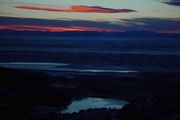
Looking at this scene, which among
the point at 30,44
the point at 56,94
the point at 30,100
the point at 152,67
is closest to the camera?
the point at 30,100

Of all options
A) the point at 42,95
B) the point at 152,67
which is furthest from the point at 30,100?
the point at 152,67

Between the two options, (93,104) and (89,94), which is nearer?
(93,104)

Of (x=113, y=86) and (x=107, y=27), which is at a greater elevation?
(x=107, y=27)

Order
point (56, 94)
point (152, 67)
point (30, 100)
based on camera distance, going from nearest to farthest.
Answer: point (30, 100)
point (56, 94)
point (152, 67)

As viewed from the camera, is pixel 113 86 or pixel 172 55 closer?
pixel 113 86

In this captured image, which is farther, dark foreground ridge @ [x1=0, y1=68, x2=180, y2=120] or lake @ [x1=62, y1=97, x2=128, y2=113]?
lake @ [x1=62, y1=97, x2=128, y2=113]

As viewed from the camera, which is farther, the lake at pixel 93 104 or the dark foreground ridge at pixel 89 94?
the lake at pixel 93 104

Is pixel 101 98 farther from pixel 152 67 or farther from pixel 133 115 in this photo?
pixel 152 67

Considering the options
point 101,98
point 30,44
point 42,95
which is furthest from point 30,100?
point 30,44
